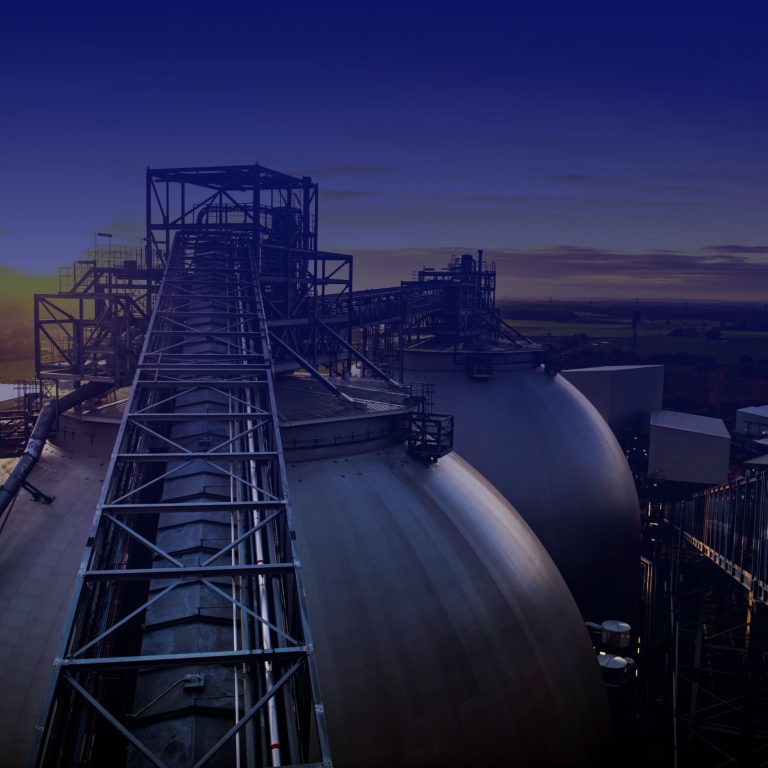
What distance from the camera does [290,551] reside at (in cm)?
1135

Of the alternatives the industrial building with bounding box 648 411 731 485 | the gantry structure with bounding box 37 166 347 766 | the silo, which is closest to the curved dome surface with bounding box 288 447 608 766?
the silo

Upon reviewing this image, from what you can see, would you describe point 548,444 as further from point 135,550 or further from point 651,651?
point 135,550

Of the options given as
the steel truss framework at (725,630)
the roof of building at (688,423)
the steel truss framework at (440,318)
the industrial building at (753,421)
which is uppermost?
the steel truss framework at (440,318)

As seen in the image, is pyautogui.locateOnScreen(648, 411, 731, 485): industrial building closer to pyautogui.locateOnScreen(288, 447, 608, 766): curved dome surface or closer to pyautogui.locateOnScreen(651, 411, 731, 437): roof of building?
pyautogui.locateOnScreen(651, 411, 731, 437): roof of building

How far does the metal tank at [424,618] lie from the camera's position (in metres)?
13.9

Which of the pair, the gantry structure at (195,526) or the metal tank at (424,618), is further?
the metal tank at (424,618)

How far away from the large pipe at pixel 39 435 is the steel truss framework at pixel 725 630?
18.3 metres

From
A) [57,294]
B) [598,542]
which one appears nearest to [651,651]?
[598,542]

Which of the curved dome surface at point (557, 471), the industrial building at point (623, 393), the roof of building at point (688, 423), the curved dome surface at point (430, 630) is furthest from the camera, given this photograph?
the industrial building at point (623, 393)

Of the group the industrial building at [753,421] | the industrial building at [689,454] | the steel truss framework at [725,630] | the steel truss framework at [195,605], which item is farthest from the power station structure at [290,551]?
the industrial building at [753,421]

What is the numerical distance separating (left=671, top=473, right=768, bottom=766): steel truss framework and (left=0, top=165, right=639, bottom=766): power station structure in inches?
137

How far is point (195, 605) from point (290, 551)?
152 cm

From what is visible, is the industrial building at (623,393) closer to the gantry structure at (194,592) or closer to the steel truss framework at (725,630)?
the steel truss framework at (725,630)

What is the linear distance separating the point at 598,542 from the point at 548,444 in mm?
4119
